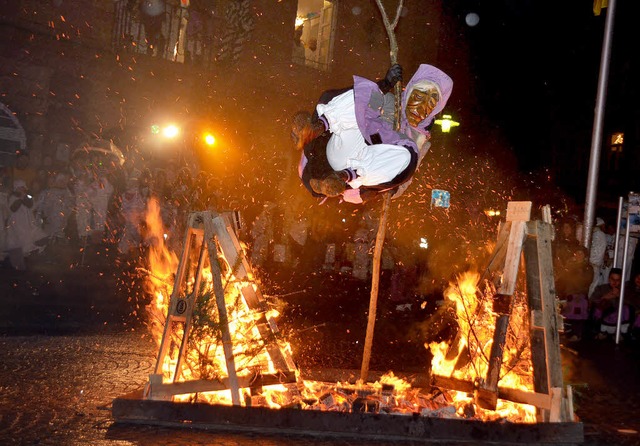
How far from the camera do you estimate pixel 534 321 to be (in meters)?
4.52

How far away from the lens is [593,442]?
4602mm

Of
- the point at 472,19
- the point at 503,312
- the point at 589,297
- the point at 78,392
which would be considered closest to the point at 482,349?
the point at 503,312

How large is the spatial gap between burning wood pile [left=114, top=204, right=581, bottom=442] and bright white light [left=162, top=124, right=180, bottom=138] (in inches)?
466

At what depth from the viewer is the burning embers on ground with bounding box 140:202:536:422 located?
4605 millimetres

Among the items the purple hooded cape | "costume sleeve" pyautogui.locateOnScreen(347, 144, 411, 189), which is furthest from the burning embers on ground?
the purple hooded cape

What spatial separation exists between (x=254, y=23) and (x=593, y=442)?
15918mm

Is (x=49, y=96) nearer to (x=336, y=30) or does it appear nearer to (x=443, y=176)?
(x=336, y=30)

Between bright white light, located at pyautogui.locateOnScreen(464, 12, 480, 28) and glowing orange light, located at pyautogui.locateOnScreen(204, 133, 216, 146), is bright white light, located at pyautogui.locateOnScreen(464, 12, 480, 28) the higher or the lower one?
the higher one

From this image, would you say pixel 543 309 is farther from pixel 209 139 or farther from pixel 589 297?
pixel 209 139

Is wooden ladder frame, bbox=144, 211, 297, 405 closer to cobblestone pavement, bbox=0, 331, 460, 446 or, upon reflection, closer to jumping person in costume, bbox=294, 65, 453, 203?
cobblestone pavement, bbox=0, 331, 460, 446

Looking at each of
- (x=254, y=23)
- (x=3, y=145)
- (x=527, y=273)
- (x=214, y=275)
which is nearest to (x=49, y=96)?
(x=3, y=145)

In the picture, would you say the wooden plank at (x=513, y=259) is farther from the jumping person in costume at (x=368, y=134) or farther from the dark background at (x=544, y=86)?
the dark background at (x=544, y=86)

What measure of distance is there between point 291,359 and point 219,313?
2.46 ft

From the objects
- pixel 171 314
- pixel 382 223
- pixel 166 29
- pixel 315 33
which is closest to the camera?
pixel 171 314
